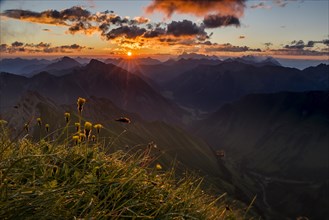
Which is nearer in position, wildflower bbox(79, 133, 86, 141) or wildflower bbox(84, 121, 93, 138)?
wildflower bbox(84, 121, 93, 138)

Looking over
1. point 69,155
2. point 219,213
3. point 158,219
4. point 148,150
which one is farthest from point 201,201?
point 69,155

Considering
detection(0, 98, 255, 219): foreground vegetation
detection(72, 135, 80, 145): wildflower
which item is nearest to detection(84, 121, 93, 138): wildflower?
detection(0, 98, 255, 219): foreground vegetation

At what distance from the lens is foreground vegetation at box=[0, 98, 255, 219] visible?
4.30 meters

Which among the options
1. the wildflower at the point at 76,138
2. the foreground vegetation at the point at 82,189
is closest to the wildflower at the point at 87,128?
the foreground vegetation at the point at 82,189

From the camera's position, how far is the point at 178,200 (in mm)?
6598

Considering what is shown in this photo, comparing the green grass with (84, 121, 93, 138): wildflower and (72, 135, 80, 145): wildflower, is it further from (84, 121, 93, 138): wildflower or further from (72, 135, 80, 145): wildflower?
(84, 121, 93, 138): wildflower

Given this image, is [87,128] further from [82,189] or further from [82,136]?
[82,189]

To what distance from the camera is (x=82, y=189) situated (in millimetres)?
4758

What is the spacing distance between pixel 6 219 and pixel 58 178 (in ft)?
5.90

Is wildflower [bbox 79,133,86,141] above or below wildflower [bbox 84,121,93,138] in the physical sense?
below

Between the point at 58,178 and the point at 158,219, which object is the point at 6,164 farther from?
the point at 158,219

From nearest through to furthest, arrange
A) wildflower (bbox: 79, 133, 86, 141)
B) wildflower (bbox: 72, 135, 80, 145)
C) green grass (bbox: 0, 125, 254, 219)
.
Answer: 1. green grass (bbox: 0, 125, 254, 219)
2. wildflower (bbox: 72, 135, 80, 145)
3. wildflower (bbox: 79, 133, 86, 141)

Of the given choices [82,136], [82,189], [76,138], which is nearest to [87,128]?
[76,138]

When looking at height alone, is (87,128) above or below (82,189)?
above
